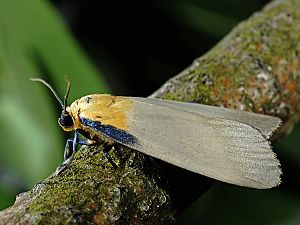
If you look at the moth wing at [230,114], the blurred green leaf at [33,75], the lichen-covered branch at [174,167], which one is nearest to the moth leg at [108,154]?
the lichen-covered branch at [174,167]

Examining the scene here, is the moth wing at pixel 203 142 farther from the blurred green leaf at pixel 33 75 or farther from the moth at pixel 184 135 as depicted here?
the blurred green leaf at pixel 33 75

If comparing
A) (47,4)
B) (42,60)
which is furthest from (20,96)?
(47,4)

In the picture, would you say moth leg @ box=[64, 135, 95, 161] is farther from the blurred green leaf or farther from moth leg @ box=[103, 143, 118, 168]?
the blurred green leaf

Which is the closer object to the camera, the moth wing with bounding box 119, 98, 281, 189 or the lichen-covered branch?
the lichen-covered branch

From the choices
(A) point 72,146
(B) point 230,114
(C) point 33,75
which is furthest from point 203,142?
(C) point 33,75

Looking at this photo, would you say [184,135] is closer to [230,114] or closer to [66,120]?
[230,114]

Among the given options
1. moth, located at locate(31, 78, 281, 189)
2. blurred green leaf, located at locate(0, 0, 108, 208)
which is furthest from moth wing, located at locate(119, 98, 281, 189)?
blurred green leaf, located at locate(0, 0, 108, 208)
